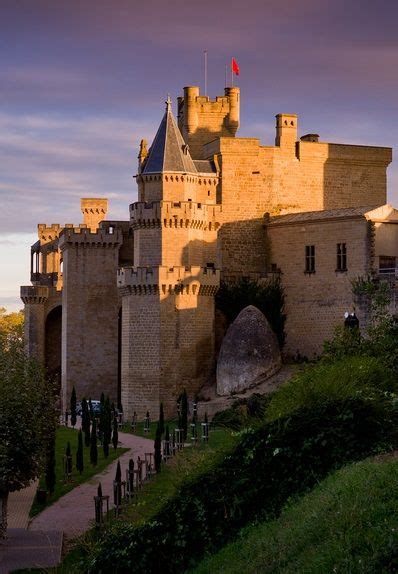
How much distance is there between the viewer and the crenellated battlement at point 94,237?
68188 millimetres

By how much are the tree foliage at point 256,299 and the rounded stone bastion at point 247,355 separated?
1.67 meters

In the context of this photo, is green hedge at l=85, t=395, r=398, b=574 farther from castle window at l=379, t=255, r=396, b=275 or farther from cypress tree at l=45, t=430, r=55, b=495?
castle window at l=379, t=255, r=396, b=275

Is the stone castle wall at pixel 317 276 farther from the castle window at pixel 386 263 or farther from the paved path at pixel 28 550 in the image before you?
the paved path at pixel 28 550

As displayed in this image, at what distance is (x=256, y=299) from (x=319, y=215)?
17.5ft

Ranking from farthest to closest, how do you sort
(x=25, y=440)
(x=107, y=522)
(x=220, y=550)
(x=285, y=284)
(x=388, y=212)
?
(x=285, y=284), (x=388, y=212), (x=25, y=440), (x=107, y=522), (x=220, y=550)

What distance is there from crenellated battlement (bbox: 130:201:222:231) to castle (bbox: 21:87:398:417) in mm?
57

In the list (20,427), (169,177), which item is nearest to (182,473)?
(20,427)

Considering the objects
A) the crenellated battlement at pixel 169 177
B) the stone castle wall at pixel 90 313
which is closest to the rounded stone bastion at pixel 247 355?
the crenellated battlement at pixel 169 177

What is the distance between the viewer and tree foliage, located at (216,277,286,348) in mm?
60125

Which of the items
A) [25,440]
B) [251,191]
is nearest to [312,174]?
[251,191]

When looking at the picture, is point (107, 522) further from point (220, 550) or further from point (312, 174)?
point (312, 174)

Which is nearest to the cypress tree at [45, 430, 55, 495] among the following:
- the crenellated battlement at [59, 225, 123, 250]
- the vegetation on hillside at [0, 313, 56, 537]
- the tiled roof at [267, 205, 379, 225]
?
the vegetation on hillside at [0, 313, 56, 537]

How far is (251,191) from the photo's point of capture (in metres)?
63.5

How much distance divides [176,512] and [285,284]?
36.4 metres
